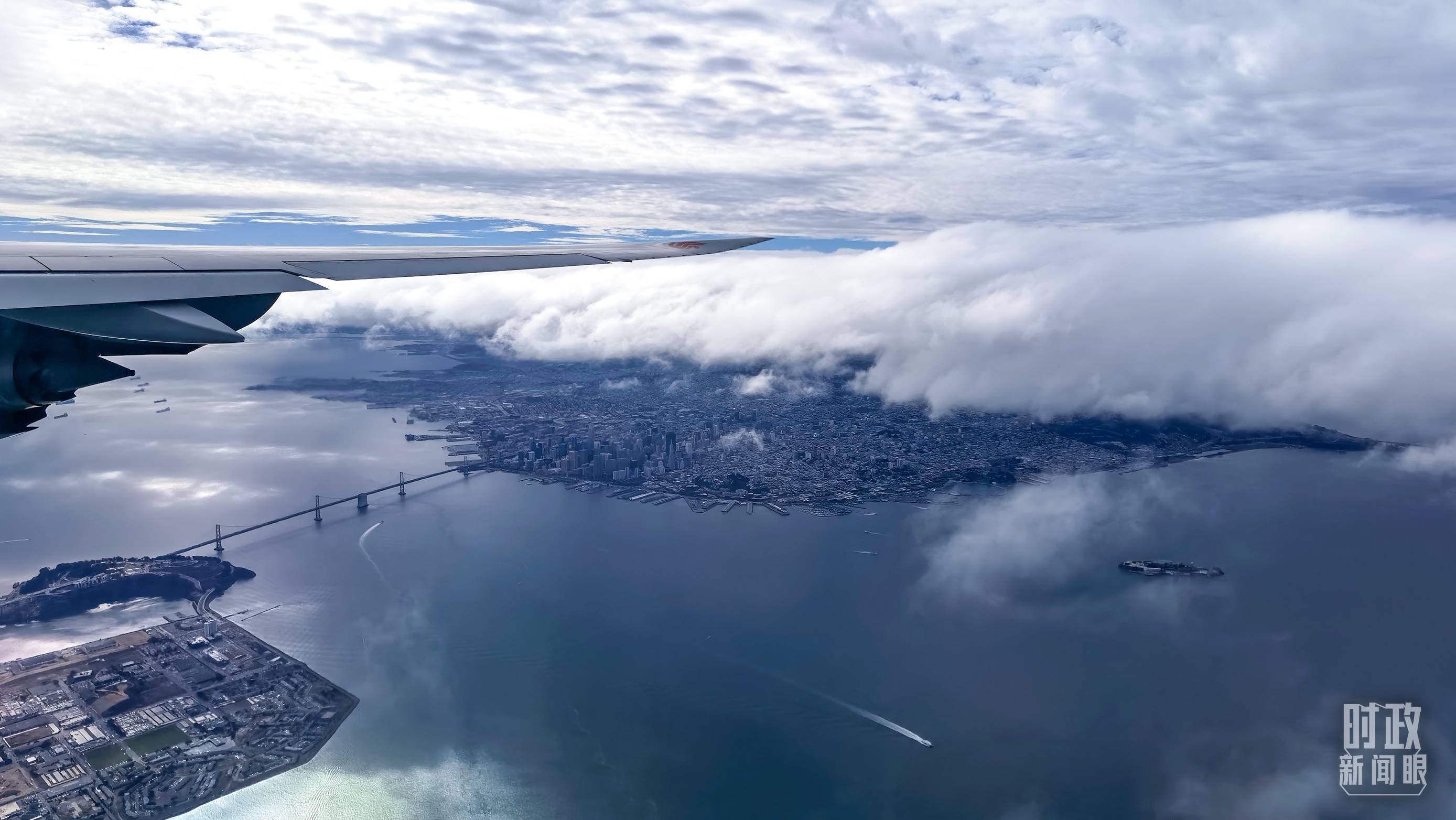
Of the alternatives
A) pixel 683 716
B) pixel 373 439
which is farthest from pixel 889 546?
pixel 373 439

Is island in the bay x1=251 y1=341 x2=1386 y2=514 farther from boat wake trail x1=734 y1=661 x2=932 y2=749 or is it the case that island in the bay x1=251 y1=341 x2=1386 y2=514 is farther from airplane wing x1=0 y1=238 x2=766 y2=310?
airplane wing x1=0 y1=238 x2=766 y2=310

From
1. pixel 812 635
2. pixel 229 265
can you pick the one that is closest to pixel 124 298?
pixel 229 265

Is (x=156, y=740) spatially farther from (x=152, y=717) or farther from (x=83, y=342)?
(x=83, y=342)

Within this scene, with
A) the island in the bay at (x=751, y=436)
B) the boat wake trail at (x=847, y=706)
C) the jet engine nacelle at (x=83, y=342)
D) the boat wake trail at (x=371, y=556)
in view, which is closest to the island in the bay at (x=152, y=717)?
the boat wake trail at (x=371, y=556)

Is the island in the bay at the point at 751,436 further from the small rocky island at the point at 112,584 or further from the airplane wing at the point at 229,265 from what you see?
the airplane wing at the point at 229,265

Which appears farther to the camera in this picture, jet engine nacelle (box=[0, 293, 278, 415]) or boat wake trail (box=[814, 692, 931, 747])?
boat wake trail (box=[814, 692, 931, 747])

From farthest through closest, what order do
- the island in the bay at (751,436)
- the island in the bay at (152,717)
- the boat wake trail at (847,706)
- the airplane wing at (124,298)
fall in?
the island in the bay at (751,436) → the boat wake trail at (847,706) → the island in the bay at (152,717) → the airplane wing at (124,298)

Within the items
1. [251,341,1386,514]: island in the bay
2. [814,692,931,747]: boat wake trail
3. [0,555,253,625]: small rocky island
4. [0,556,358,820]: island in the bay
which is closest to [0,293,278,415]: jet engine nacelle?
[0,556,358,820]: island in the bay
